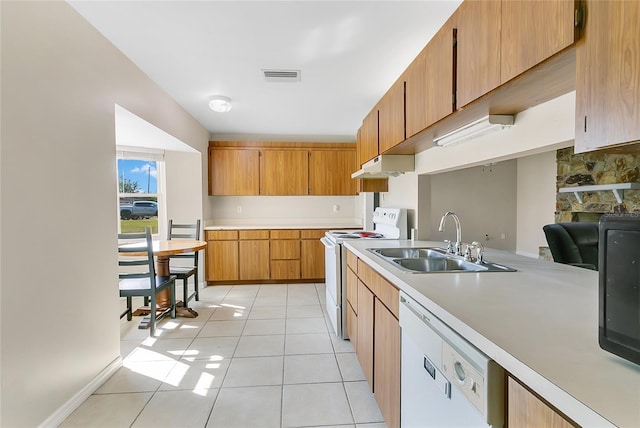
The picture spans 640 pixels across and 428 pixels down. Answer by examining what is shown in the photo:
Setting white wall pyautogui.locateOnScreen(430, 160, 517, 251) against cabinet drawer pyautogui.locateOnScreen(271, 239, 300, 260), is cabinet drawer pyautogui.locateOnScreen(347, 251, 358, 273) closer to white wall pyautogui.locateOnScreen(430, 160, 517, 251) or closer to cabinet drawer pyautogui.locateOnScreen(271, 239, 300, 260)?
white wall pyautogui.locateOnScreen(430, 160, 517, 251)

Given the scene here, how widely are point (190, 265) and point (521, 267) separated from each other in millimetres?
4333

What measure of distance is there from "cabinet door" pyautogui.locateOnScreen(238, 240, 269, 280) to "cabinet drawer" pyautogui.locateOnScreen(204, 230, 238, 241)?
0.15m

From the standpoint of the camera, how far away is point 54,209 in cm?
166

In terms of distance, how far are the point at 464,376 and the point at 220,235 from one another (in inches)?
166

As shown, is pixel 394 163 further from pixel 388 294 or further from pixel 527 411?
pixel 527 411

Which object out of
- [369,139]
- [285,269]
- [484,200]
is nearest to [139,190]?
[285,269]

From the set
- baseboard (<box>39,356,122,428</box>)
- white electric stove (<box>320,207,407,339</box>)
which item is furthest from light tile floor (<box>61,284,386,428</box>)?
white electric stove (<box>320,207,407,339</box>)

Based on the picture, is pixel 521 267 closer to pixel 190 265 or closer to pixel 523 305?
pixel 523 305

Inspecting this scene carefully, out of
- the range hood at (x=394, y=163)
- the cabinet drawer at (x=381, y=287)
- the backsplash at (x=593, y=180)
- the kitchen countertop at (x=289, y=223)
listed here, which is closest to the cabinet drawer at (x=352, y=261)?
the cabinet drawer at (x=381, y=287)

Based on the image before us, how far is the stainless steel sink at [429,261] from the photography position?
5.40 ft

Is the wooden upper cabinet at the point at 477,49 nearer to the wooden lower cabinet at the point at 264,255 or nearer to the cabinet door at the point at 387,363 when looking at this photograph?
the cabinet door at the point at 387,363

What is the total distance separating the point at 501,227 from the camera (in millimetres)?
3766

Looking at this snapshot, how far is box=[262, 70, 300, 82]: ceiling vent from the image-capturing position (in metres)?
2.62

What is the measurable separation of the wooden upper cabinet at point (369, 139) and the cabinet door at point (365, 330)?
1329 millimetres
